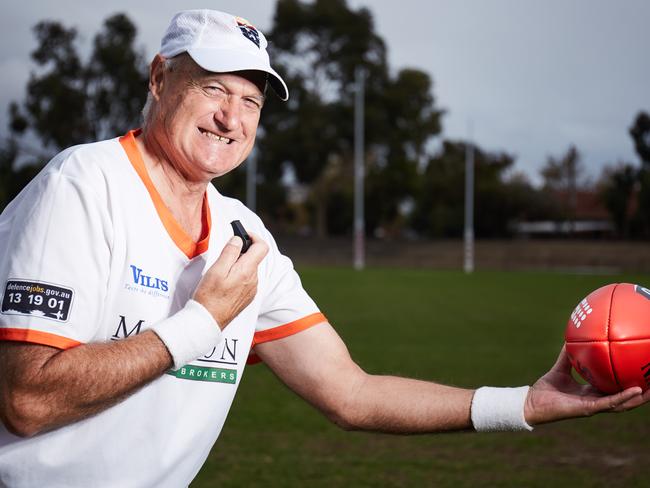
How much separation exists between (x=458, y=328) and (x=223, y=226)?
41.4 feet

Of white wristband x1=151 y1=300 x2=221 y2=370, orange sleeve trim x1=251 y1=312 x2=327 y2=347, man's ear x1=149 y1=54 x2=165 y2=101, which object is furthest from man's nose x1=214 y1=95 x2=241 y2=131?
orange sleeve trim x1=251 y1=312 x2=327 y2=347

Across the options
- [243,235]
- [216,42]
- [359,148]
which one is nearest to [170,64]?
[216,42]

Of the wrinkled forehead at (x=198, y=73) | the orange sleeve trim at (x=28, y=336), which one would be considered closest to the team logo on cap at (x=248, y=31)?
the wrinkled forehead at (x=198, y=73)

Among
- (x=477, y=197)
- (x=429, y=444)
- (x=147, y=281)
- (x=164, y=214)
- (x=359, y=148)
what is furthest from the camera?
(x=477, y=197)

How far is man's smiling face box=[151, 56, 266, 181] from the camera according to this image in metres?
2.75

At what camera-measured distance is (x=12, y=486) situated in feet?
7.98

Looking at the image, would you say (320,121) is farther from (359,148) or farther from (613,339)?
(613,339)

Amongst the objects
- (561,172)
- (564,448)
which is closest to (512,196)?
(561,172)

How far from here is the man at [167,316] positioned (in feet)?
7.41

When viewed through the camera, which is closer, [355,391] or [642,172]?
[355,391]

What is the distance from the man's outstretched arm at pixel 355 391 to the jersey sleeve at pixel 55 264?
0.94 m

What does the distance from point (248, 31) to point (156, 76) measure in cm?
35

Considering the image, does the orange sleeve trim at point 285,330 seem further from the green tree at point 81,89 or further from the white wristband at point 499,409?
the green tree at point 81,89

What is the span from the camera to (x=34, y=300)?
2.23 meters
